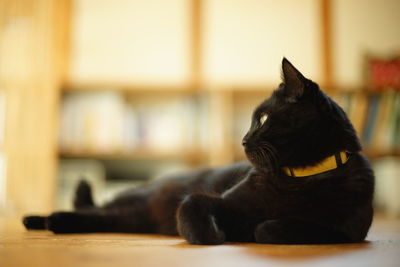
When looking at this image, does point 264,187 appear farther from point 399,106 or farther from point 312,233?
point 399,106

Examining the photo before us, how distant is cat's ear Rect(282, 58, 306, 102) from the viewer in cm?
94

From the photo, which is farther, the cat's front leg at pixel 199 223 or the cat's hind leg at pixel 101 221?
the cat's hind leg at pixel 101 221

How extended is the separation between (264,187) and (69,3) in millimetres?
2693

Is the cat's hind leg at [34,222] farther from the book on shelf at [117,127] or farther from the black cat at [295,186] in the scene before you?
the book on shelf at [117,127]

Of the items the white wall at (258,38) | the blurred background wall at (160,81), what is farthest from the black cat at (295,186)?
the white wall at (258,38)

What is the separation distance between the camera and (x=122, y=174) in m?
3.04

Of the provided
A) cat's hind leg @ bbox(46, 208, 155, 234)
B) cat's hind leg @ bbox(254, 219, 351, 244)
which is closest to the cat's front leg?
cat's hind leg @ bbox(254, 219, 351, 244)

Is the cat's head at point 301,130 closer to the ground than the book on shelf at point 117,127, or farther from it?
farther from it

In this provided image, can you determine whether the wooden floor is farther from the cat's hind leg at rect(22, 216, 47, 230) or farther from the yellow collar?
the cat's hind leg at rect(22, 216, 47, 230)

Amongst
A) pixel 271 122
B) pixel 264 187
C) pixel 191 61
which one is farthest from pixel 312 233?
pixel 191 61

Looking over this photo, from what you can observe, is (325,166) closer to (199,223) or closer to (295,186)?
(295,186)

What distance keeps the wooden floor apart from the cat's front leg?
0.10ft

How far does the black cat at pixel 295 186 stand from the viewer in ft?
3.06

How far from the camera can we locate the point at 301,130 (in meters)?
0.94
